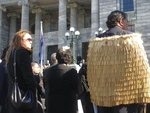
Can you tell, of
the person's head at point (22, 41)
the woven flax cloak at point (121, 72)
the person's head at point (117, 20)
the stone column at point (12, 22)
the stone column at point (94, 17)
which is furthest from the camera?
the stone column at point (12, 22)

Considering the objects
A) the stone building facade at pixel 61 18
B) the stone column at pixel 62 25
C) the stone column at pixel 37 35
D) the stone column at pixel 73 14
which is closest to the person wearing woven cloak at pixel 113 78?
the stone building facade at pixel 61 18

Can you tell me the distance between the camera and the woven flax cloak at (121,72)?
4.66 m

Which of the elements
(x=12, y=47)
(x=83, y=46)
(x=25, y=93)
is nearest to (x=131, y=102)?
(x=25, y=93)

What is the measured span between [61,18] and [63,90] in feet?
84.6

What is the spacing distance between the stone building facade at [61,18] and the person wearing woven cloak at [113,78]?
22869mm

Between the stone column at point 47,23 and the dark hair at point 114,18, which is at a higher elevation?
the stone column at point 47,23

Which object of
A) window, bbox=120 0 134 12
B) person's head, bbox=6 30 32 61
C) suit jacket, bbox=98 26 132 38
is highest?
window, bbox=120 0 134 12

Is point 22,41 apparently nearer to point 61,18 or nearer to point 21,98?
point 21,98

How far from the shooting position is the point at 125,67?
469 centimetres

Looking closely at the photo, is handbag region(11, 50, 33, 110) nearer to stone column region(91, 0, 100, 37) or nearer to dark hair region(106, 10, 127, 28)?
dark hair region(106, 10, 127, 28)

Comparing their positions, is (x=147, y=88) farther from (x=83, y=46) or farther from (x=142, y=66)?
(x=83, y=46)

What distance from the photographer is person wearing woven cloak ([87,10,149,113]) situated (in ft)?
15.3

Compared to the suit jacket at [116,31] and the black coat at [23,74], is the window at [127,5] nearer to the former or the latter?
the suit jacket at [116,31]

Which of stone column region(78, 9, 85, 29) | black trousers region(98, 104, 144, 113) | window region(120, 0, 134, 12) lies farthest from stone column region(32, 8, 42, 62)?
black trousers region(98, 104, 144, 113)
